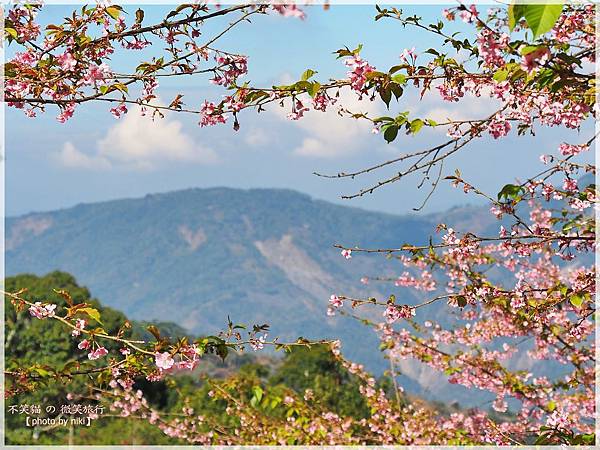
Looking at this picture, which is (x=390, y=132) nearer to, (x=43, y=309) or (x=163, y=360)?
(x=163, y=360)

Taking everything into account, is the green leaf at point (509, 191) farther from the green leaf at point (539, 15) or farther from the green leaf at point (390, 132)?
the green leaf at point (539, 15)

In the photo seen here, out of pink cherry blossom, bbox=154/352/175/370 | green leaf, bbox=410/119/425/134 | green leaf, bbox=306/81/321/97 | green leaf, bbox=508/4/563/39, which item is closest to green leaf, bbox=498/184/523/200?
green leaf, bbox=410/119/425/134

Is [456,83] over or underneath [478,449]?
over

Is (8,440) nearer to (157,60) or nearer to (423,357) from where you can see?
(423,357)

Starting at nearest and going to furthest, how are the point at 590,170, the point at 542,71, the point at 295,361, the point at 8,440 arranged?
the point at 542,71, the point at 590,170, the point at 8,440, the point at 295,361

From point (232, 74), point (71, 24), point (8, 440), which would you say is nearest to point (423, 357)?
point (232, 74)

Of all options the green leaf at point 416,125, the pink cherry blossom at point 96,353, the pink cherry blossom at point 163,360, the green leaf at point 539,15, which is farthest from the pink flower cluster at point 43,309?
the green leaf at point 539,15

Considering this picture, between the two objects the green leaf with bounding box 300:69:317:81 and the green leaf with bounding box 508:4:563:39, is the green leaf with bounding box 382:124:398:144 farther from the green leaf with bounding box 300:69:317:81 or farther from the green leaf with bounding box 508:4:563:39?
the green leaf with bounding box 508:4:563:39

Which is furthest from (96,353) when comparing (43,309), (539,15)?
(539,15)
